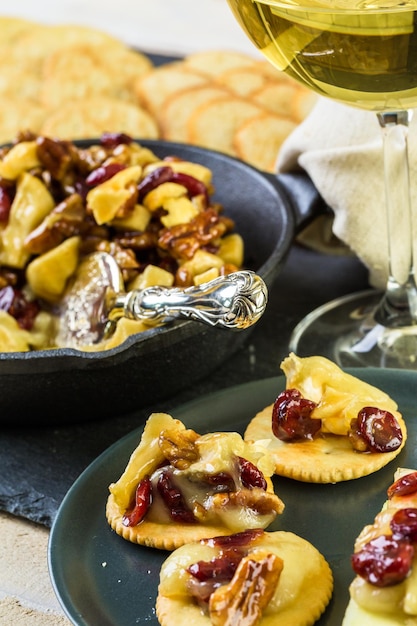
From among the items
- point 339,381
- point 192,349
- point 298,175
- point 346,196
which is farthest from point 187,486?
point 298,175

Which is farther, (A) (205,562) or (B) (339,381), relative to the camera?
(B) (339,381)

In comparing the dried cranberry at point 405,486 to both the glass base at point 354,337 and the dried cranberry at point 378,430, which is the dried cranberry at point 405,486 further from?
the glass base at point 354,337

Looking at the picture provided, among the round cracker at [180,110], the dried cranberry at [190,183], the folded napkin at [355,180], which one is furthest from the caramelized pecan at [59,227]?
the round cracker at [180,110]

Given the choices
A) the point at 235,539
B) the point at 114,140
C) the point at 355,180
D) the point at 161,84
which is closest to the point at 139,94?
the point at 161,84

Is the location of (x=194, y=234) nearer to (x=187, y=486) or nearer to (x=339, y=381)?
(x=339, y=381)

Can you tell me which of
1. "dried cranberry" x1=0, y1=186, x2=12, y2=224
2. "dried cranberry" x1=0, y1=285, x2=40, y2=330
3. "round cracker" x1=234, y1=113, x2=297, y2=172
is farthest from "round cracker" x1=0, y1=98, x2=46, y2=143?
"dried cranberry" x1=0, y1=285, x2=40, y2=330

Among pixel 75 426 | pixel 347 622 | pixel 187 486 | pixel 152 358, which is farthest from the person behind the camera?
pixel 75 426
